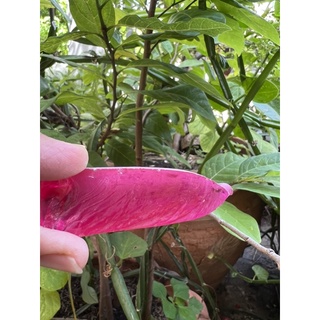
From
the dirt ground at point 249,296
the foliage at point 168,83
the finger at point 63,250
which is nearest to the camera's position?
the finger at point 63,250

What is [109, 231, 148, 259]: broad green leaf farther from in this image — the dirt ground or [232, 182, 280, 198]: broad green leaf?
the dirt ground

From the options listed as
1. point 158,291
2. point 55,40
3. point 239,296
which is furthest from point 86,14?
point 239,296

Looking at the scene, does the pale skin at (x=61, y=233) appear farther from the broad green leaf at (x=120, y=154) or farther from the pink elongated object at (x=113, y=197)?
the broad green leaf at (x=120, y=154)

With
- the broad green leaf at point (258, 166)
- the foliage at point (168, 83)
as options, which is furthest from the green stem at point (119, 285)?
the broad green leaf at point (258, 166)

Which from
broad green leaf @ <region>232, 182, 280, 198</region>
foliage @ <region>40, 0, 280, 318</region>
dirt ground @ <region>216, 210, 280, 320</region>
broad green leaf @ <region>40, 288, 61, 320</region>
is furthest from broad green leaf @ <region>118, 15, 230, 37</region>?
dirt ground @ <region>216, 210, 280, 320</region>

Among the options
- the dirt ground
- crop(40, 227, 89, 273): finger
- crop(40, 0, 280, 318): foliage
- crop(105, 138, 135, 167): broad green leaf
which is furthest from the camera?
the dirt ground
